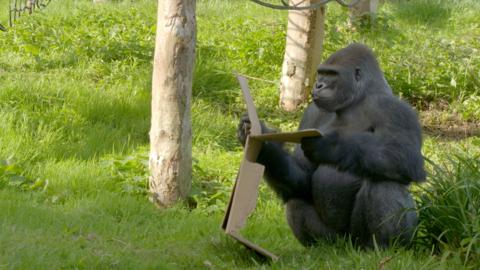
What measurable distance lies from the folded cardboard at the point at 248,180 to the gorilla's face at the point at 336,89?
0.38 m

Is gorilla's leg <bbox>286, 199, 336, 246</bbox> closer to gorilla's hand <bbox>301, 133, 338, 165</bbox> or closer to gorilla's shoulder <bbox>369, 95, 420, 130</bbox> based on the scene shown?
gorilla's hand <bbox>301, 133, 338, 165</bbox>

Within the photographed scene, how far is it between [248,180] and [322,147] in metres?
0.47

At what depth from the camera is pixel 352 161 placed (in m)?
4.39

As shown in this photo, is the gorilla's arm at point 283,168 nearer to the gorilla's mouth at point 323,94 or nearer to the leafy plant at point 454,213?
the gorilla's mouth at point 323,94

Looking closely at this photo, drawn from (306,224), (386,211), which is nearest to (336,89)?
(386,211)

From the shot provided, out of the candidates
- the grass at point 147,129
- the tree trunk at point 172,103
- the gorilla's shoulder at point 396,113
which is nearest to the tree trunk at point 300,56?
the grass at point 147,129

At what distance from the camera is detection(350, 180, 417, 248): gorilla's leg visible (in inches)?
171

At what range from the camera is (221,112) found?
8008mm

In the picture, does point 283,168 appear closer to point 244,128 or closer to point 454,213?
point 244,128

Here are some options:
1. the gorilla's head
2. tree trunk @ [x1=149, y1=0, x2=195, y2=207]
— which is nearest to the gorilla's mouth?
the gorilla's head

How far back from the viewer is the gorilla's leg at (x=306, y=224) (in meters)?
4.75

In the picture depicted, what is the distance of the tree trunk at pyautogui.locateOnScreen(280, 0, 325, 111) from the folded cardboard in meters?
3.96

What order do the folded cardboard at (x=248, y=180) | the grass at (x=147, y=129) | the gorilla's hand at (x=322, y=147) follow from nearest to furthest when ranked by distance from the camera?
the folded cardboard at (x=248, y=180) < the gorilla's hand at (x=322, y=147) < the grass at (x=147, y=129)

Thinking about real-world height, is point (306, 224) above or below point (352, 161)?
below
